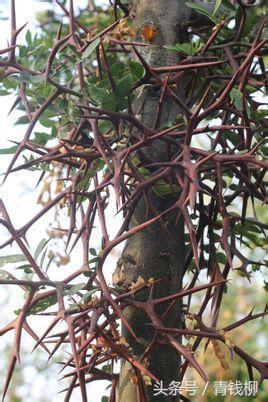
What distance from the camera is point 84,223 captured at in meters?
0.82

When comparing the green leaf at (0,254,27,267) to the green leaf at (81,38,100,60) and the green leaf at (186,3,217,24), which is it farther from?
the green leaf at (186,3,217,24)

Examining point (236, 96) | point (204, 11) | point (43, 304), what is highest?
point (204, 11)

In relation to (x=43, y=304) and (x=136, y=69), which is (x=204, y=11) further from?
(x=43, y=304)

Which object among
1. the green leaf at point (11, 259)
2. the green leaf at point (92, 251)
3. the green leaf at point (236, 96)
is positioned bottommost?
the green leaf at point (11, 259)

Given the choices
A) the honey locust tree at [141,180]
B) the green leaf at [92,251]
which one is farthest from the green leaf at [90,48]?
the green leaf at [92,251]

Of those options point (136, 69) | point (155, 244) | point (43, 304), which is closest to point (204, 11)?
point (136, 69)

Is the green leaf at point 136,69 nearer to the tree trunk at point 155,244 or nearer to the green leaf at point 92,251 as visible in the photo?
the tree trunk at point 155,244

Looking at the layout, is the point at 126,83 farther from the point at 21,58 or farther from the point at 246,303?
the point at 246,303

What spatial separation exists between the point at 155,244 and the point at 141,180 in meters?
0.12

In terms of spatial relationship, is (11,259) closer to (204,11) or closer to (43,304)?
(43,304)

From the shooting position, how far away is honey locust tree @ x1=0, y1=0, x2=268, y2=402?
0.68 metres

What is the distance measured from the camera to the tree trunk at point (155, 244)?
0.76 meters

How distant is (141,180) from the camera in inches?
27.7

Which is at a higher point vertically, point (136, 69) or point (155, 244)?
point (136, 69)
